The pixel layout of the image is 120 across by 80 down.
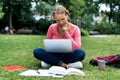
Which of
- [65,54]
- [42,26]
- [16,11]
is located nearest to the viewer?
[65,54]

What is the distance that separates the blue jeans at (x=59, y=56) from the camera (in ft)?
18.9

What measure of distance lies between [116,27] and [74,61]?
35437 millimetres

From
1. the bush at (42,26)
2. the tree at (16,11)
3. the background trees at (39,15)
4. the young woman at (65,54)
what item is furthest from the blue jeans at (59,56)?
the tree at (16,11)

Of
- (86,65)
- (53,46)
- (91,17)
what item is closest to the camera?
(53,46)

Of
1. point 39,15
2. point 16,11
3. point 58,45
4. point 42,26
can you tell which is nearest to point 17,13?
point 16,11

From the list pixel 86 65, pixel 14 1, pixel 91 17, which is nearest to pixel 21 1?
pixel 14 1

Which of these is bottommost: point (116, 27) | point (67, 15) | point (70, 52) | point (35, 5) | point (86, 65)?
point (116, 27)

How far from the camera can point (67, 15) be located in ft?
18.6

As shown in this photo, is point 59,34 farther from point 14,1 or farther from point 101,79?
point 14,1

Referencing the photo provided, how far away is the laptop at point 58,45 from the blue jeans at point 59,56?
0.11 meters

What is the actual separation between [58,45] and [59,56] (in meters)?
0.40

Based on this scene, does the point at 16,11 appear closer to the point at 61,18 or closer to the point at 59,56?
the point at 59,56

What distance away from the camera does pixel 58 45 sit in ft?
18.3

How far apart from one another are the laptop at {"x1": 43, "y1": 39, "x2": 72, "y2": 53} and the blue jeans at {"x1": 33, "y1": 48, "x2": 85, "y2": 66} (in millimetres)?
107
